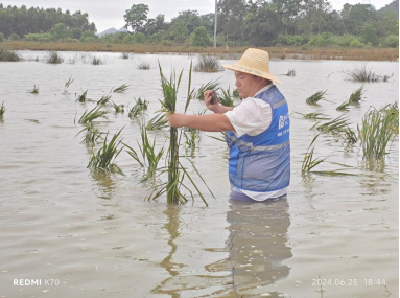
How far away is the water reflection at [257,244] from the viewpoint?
121 inches

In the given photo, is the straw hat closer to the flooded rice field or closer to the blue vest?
the blue vest

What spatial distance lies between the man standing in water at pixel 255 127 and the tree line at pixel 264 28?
220 ft

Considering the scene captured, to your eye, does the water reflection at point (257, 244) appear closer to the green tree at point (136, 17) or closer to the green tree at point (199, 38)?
the green tree at point (199, 38)

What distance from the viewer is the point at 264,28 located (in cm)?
8244

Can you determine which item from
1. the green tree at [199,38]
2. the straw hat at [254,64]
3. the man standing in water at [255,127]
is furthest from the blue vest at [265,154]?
the green tree at [199,38]

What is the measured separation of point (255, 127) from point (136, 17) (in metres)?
106

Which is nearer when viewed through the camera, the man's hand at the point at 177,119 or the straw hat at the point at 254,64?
the man's hand at the point at 177,119

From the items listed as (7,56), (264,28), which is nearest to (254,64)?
(7,56)

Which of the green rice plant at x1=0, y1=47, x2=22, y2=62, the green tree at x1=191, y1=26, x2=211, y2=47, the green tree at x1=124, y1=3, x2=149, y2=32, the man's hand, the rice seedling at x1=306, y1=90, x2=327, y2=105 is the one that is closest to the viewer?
the man's hand

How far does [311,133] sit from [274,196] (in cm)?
473

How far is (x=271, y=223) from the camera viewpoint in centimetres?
→ 414

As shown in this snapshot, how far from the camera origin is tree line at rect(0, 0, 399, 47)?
7712 cm

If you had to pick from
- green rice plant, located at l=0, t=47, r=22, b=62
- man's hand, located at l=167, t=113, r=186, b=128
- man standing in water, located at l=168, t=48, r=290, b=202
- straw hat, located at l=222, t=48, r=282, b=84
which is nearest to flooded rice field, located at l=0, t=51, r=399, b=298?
man standing in water, located at l=168, t=48, r=290, b=202

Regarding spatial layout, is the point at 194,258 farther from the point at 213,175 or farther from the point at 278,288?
the point at 213,175
